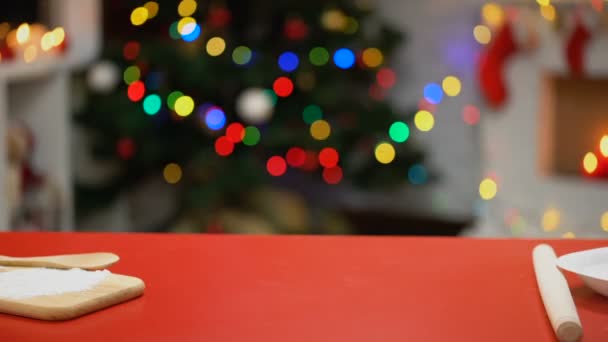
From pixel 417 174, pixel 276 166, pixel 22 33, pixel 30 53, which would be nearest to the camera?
pixel 22 33

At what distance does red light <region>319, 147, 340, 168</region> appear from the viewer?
140 inches

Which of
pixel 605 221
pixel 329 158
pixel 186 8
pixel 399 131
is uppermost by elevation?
pixel 186 8

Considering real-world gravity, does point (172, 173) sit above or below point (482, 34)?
below

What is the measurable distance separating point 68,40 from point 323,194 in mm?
1279

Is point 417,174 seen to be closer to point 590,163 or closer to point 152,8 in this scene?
point 590,163

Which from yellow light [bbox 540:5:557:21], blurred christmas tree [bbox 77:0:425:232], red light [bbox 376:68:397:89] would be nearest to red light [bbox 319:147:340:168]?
blurred christmas tree [bbox 77:0:425:232]

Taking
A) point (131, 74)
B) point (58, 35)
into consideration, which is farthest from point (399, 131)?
point (58, 35)

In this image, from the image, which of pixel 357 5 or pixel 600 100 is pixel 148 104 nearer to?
pixel 357 5

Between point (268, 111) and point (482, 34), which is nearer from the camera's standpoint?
point (268, 111)

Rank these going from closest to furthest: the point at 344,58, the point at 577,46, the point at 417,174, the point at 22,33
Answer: the point at 22,33 < the point at 577,46 < the point at 344,58 < the point at 417,174

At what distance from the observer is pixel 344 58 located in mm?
3529

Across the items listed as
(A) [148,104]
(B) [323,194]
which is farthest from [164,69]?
(B) [323,194]

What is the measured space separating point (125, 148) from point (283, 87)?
0.63 metres

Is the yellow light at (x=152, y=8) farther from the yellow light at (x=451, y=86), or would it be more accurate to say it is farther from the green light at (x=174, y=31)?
the yellow light at (x=451, y=86)
